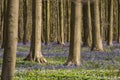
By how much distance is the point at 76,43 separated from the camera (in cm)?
1920

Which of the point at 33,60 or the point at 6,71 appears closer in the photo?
the point at 6,71

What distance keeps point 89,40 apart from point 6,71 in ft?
83.9

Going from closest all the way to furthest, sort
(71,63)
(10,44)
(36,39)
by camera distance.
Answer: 1. (10,44)
2. (71,63)
3. (36,39)

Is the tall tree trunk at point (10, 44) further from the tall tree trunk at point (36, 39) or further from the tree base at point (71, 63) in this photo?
the tall tree trunk at point (36, 39)

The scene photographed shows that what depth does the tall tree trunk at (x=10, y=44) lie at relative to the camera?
8.88 m

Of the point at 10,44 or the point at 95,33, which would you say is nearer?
the point at 10,44

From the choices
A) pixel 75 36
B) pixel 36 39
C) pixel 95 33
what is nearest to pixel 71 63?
pixel 75 36

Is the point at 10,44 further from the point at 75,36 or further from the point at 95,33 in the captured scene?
the point at 95,33

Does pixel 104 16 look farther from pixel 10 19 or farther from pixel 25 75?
pixel 10 19

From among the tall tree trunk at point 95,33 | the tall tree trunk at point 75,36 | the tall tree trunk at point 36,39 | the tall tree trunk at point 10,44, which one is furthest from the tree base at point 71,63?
the tall tree trunk at point 10,44

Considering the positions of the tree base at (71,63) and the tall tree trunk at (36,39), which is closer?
the tree base at (71,63)

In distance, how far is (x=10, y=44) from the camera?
8.90m

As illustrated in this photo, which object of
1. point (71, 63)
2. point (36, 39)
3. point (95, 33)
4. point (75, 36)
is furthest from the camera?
point (95, 33)

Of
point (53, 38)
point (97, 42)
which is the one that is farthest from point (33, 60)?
point (53, 38)
